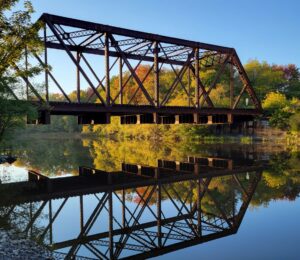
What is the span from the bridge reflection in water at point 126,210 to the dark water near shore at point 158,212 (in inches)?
1.6

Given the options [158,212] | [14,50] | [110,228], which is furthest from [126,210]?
[14,50]

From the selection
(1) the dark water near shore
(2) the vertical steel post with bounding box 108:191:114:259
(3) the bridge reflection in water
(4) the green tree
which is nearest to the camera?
(2) the vertical steel post with bounding box 108:191:114:259

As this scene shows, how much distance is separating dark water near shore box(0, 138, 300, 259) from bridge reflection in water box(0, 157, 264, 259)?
0.04 metres

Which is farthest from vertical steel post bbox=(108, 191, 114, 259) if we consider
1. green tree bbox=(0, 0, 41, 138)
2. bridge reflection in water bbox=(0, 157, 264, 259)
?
green tree bbox=(0, 0, 41, 138)

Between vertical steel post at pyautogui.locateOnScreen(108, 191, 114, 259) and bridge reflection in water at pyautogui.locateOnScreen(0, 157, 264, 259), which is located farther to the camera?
bridge reflection in water at pyautogui.locateOnScreen(0, 157, 264, 259)

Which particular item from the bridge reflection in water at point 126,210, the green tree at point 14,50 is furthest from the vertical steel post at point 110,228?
the green tree at point 14,50

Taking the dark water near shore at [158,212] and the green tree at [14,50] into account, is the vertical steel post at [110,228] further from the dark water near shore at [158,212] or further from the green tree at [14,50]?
the green tree at [14,50]

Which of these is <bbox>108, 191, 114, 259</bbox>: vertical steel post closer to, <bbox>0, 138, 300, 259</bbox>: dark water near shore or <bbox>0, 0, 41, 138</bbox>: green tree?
<bbox>0, 138, 300, 259</bbox>: dark water near shore

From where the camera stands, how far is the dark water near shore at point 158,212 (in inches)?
508

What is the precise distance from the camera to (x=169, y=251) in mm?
12734

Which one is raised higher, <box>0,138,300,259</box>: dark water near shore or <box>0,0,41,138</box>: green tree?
<box>0,0,41,138</box>: green tree

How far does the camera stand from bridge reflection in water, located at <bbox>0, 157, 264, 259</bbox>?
13.5m

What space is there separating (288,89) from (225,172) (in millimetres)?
70528

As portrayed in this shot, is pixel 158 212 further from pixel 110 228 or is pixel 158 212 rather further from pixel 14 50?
pixel 14 50
